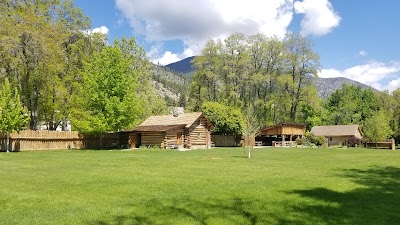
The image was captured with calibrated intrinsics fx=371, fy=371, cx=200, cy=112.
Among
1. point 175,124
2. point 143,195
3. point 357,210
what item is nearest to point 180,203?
point 143,195

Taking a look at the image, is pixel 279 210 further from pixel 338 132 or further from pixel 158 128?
pixel 338 132

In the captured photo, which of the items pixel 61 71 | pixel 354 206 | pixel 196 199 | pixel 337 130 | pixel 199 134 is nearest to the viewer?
pixel 354 206

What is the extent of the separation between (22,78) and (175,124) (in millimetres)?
19387

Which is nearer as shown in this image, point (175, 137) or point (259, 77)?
point (175, 137)

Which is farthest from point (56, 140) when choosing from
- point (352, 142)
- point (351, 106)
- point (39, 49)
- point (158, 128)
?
point (351, 106)

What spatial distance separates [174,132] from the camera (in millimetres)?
48125

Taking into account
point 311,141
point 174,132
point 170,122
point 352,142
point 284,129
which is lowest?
point 352,142

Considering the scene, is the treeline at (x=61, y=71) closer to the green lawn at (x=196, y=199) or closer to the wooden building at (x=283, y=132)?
the green lawn at (x=196, y=199)

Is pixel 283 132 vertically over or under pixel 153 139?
over

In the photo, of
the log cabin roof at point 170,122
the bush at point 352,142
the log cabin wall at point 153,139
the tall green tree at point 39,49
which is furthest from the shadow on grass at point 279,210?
the bush at point 352,142

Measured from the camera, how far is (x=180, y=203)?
11.0m

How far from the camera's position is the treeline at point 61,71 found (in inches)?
1576

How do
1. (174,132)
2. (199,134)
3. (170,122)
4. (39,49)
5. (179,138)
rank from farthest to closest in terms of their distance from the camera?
1. (199,134)
2. (170,122)
3. (179,138)
4. (174,132)
5. (39,49)

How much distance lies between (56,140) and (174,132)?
565 inches
